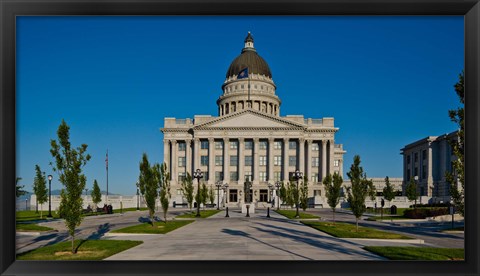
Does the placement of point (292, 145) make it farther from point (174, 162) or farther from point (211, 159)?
point (174, 162)

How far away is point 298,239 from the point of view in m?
21.1

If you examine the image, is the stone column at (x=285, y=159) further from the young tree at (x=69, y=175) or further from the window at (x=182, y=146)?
the young tree at (x=69, y=175)

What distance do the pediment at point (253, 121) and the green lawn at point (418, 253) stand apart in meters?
78.1

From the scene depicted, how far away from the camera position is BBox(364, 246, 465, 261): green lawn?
1516 centimetres

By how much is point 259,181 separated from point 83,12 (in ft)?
284

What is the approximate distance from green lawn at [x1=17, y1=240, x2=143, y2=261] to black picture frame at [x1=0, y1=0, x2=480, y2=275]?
17.1 ft

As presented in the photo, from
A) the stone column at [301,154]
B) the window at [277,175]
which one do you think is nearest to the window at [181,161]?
the window at [277,175]

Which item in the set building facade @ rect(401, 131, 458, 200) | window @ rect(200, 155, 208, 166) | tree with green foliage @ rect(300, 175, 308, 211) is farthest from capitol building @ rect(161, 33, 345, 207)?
tree with green foliage @ rect(300, 175, 308, 211)

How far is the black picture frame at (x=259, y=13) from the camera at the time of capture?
1005 cm

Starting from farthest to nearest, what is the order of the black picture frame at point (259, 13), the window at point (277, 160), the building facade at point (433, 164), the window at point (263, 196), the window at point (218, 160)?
the window at point (218, 160) < the window at point (277, 160) < the window at point (263, 196) < the building facade at point (433, 164) < the black picture frame at point (259, 13)

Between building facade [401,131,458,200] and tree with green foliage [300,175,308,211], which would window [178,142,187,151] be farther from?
tree with green foliage [300,175,308,211]

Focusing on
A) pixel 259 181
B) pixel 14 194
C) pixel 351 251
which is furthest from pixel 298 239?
pixel 259 181

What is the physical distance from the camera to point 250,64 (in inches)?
4951

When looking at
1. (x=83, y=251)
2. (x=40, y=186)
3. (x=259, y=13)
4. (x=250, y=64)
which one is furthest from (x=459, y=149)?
(x=250, y=64)
